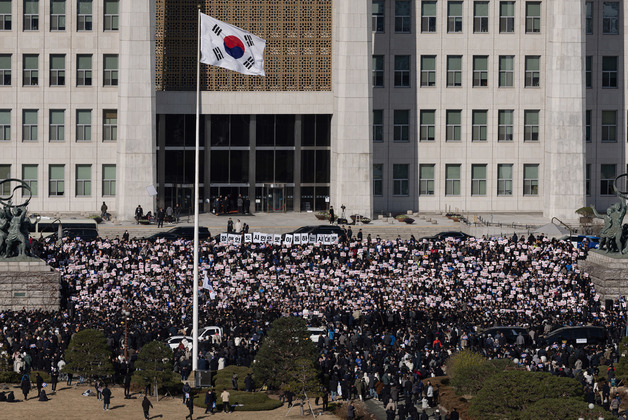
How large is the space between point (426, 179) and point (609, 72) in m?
16.3

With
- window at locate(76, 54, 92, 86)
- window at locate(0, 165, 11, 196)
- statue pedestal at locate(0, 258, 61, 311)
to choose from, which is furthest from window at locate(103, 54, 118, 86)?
statue pedestal at locate(0, 258, 61, 311)

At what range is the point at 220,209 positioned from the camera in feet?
343

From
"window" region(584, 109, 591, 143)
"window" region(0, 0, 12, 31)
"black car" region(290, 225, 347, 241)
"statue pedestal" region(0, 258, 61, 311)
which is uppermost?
"window" region(0, 0, 12, 31)

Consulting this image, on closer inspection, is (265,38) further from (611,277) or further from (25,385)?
(25,385)

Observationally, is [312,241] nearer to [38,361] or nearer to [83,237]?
[83,237]

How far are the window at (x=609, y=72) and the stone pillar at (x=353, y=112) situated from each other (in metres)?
19.0

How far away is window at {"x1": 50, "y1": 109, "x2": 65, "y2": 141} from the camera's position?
343 feet

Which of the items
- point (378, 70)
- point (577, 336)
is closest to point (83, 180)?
point (378, 70)

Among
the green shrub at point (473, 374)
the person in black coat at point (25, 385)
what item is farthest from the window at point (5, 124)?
the green shrub at point (473, 374)

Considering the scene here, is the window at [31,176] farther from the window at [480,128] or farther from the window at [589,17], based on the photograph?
the window at [589,17]

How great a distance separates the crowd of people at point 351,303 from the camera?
62.4 m

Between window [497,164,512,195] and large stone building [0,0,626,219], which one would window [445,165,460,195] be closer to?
large stone building [0,0,626,219]

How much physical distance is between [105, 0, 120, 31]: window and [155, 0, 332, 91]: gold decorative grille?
298 centimetres

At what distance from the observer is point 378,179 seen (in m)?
107
